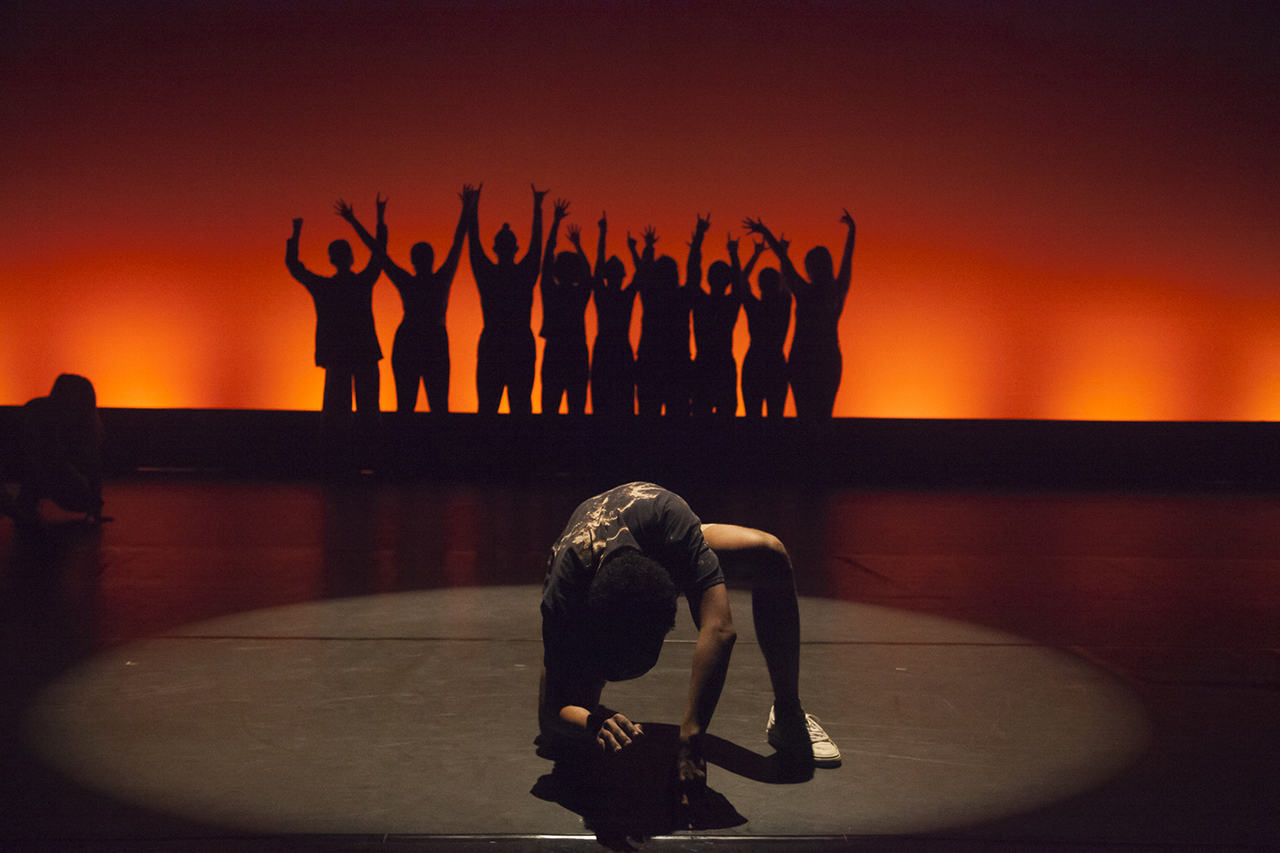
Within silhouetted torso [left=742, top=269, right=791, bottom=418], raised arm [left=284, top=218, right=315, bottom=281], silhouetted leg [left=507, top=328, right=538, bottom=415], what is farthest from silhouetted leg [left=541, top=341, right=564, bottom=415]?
raised arm [left=284, top=218, right=315, bottom=281]

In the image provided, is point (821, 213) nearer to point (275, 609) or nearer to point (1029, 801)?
point (275, 609)

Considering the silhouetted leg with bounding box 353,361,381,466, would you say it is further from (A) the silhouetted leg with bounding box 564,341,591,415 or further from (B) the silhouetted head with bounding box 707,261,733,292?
(B) the silhouetted head with bounding box 707,261,733,292

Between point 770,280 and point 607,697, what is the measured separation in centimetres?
737

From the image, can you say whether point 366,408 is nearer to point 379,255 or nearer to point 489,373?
point 489,373

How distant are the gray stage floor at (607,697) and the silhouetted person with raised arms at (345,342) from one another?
13.5 feet

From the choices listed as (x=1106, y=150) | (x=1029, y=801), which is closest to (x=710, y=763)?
(x=1029, y=801)

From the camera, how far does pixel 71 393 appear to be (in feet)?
19.9

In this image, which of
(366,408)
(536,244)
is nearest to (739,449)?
(536,244)

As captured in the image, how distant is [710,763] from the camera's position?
230 centimetres

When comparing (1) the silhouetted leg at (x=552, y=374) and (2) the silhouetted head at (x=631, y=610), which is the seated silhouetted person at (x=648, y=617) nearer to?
(2) the silhouetted head at (x=631, y=610)

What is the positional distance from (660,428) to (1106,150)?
570 cm

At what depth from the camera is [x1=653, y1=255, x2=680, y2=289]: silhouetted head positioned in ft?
30.9

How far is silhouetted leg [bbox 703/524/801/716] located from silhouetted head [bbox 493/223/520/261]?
7371 mm

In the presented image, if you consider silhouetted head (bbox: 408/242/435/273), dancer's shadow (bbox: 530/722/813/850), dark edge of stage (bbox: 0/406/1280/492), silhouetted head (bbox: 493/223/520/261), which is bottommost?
dark edge of stage (bbox: 0/406/1280/492)
